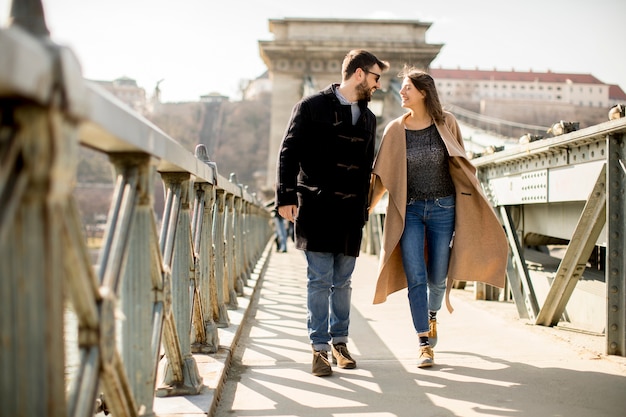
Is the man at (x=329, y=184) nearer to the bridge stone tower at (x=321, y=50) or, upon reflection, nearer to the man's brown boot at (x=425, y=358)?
the man's brown boot at (x=425, y=358)

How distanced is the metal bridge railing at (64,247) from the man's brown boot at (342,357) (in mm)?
1382

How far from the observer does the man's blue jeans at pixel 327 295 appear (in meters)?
3.53

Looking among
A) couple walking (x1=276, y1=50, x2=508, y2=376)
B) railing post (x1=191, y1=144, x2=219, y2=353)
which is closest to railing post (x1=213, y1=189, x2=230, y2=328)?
railing post (x1=191, y1=144, x2=219, y2=353)

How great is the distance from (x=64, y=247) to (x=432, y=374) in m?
2.37

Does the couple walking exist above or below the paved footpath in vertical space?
above

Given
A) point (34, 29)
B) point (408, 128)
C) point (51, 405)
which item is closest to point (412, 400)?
point (408, 128)

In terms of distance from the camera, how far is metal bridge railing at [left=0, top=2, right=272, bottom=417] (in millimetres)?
1094

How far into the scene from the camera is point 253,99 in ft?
372

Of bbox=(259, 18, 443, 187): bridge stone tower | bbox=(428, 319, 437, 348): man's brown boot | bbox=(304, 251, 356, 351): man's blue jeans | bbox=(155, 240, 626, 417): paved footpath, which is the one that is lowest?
bbox=(155, 240, 626, 417): paved footpath

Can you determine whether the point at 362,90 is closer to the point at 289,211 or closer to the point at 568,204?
the point at 289,211

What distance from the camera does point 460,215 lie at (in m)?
3.72

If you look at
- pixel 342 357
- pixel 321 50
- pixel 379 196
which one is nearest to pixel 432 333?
pixel 342 357

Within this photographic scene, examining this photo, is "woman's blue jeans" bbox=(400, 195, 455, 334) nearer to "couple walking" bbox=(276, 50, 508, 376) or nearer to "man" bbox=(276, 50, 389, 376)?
"couple walking" bbox=(276, 50, 508, 376)

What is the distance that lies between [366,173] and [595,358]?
4.79 ft
